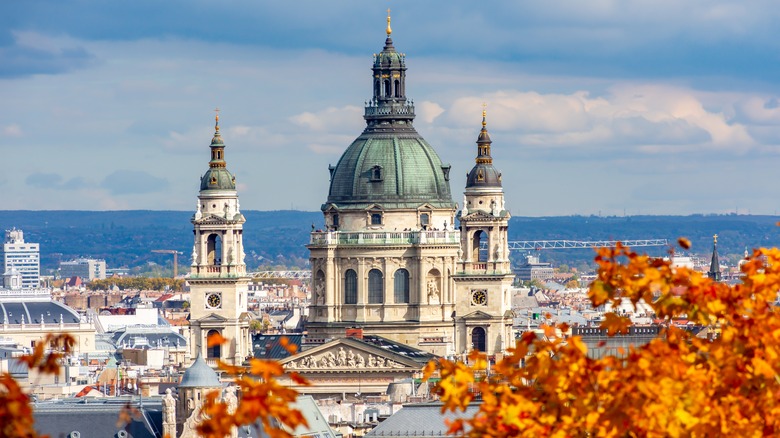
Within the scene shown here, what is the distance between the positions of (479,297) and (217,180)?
15.7 metres

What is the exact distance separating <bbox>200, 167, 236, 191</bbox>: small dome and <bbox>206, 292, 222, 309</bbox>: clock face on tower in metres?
5.74

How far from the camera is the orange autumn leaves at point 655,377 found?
3562 centimetres

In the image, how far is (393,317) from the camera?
164375 millimetres

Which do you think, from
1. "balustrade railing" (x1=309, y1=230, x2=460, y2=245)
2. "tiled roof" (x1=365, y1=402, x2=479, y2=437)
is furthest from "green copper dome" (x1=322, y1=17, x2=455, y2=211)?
"tiled roof" (x1=365, y1=402, x2=479, y2=437)

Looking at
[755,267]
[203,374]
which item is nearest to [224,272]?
[203,374]

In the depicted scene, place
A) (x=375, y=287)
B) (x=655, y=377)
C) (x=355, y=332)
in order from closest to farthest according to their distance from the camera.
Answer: (x=655, y=377) → (x=355, y=332) → (x=375, y=287)

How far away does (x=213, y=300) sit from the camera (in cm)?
16275

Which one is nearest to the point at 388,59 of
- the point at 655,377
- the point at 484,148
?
the point at 484,148

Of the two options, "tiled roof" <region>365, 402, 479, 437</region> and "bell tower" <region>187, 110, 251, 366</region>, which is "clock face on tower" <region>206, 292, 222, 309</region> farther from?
"tiled roof" <region>365, 402, 479, 437</region>

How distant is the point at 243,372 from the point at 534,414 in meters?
3.58

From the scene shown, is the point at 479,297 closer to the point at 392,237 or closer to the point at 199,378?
the point at 392,237

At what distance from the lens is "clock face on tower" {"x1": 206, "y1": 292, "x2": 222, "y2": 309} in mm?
162500

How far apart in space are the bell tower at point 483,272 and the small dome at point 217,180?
12.8 metres

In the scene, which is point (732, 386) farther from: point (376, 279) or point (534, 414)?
point (376, 279)
